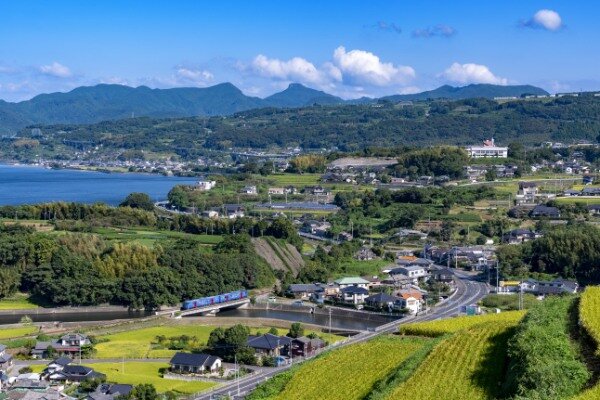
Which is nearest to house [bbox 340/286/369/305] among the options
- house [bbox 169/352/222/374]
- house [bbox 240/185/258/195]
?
house [bbox 169/352/222/374]

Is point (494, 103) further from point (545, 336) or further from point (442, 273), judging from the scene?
point (545, 336)

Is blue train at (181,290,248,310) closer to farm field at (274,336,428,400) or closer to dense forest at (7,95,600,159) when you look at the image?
farm field at (274,336,428,400)

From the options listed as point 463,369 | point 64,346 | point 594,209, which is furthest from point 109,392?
point 594,209

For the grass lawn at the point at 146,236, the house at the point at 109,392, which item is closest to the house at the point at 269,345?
the house at the point at 109,392

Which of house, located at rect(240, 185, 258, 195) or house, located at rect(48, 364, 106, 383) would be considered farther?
house, located at rect(240, 185, 258, 195)

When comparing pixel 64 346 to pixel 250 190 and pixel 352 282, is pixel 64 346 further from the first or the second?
pixel 250 190

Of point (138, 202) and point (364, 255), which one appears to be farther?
point (138, 202)
